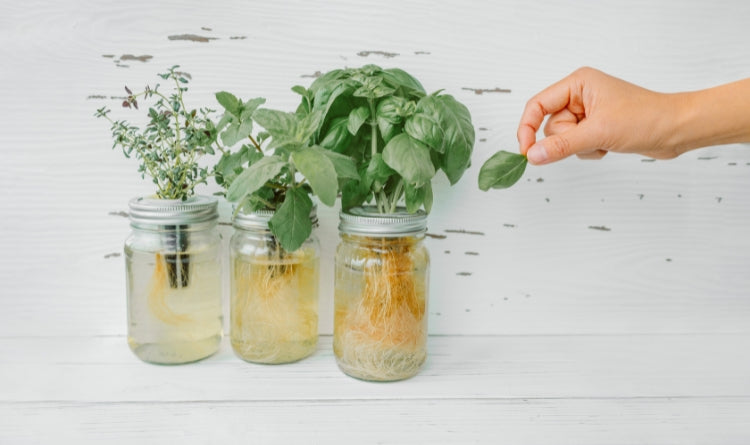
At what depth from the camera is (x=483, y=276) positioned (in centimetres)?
104

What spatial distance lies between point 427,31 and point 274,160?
1.36 feet

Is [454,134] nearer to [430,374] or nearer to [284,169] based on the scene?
[284,169]

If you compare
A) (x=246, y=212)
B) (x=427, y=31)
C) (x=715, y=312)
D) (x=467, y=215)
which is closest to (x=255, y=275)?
(x=246, y=212)

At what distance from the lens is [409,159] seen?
73cm

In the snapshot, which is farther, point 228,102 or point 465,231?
point 465,231

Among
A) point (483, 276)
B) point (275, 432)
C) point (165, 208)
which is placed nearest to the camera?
point (275, 432)

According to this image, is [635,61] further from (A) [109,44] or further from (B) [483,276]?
(A) [109,44]

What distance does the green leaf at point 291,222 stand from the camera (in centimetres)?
77

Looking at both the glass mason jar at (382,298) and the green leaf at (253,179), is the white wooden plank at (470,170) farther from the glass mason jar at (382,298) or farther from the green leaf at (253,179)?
the green leaf at (253,179)

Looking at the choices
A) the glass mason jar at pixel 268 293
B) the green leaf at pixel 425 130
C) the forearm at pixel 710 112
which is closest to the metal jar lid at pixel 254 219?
the glass mason jar at pixel 268 293

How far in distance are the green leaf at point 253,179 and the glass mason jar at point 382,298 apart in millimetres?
154

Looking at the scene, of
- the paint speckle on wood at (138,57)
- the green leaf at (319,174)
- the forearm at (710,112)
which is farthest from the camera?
the paint speckle on wood at (138,57)

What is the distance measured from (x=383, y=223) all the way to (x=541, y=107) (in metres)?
0.31

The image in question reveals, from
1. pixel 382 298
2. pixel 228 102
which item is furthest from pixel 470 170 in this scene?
pixel 228 102
